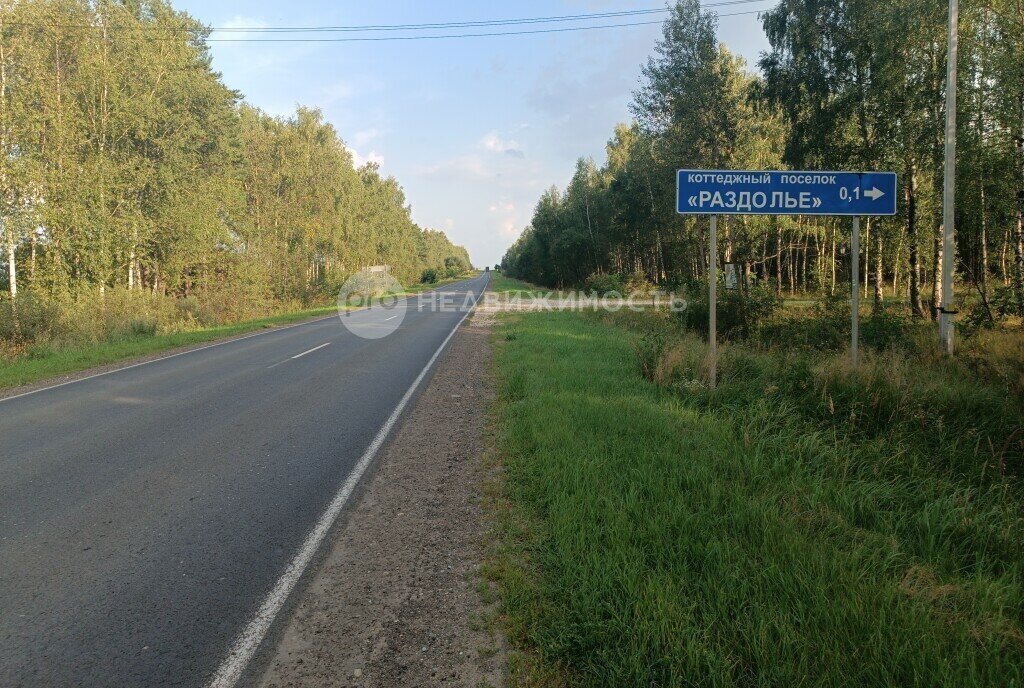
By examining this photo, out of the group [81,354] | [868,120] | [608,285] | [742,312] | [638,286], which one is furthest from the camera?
[608,285]

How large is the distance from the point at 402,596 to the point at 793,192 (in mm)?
7434

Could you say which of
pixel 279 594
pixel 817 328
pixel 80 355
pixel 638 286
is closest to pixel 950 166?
pixel 817 328

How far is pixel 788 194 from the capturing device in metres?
7.96

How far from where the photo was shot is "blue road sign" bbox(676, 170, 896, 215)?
311 inches

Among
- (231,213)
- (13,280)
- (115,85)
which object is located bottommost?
(13,280)

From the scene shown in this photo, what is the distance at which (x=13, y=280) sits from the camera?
18.3 meters

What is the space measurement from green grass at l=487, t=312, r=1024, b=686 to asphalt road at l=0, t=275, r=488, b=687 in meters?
1.73

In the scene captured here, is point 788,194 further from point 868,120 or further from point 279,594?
point 868,120

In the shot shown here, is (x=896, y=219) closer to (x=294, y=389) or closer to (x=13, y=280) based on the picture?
(x=294, y=389)

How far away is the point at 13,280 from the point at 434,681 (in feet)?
73.9

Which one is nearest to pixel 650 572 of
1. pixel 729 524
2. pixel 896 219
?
pixel 729 524

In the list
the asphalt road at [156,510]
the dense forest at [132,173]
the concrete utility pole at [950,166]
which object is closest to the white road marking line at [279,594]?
the asphalt road at [156,510]

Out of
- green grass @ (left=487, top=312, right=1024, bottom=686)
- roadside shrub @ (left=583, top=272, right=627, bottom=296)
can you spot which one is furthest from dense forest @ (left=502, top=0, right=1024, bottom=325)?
green grass @ (left=487, top=312, right=1024, bottom=686)

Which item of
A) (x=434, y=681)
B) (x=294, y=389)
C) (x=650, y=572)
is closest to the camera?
(x=434, y=681)
